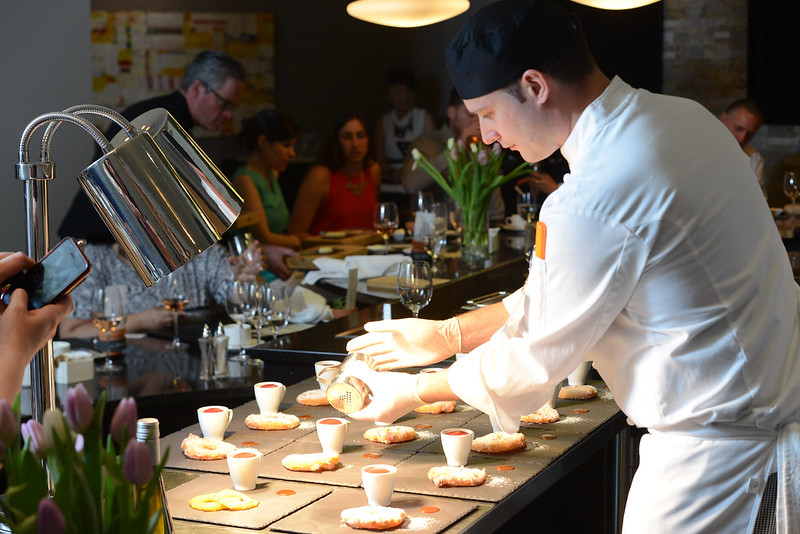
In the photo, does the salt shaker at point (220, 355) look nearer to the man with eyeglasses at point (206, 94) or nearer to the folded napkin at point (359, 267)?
the folded napkin at point (359, 267)

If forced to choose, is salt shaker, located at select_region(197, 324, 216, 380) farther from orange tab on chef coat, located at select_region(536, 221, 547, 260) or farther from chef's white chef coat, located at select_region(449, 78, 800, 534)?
orange tab on chef coat, located at select_region(536, 221, 547, 260)

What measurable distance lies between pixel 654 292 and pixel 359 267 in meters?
2.58

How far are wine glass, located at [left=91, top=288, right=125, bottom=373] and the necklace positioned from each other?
Result: 341 centimetres

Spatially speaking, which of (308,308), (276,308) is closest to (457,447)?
(276,308)

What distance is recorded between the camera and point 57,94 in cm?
441

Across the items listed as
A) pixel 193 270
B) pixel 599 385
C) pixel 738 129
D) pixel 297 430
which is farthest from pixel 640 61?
pixel 297 430

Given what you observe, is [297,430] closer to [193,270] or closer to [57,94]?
[193,270]

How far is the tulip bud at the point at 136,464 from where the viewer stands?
98cm

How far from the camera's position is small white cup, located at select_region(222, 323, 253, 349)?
128 inches

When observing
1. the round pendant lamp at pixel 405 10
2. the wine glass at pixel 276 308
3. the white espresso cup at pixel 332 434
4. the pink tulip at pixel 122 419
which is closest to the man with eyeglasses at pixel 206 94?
the round pendant lamp at pixel 405 10

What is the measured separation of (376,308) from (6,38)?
7.05 ft

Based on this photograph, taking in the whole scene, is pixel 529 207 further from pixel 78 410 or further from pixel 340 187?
pixel 78 410

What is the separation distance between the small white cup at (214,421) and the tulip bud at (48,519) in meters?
1.07

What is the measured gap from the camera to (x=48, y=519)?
0.90 meters
